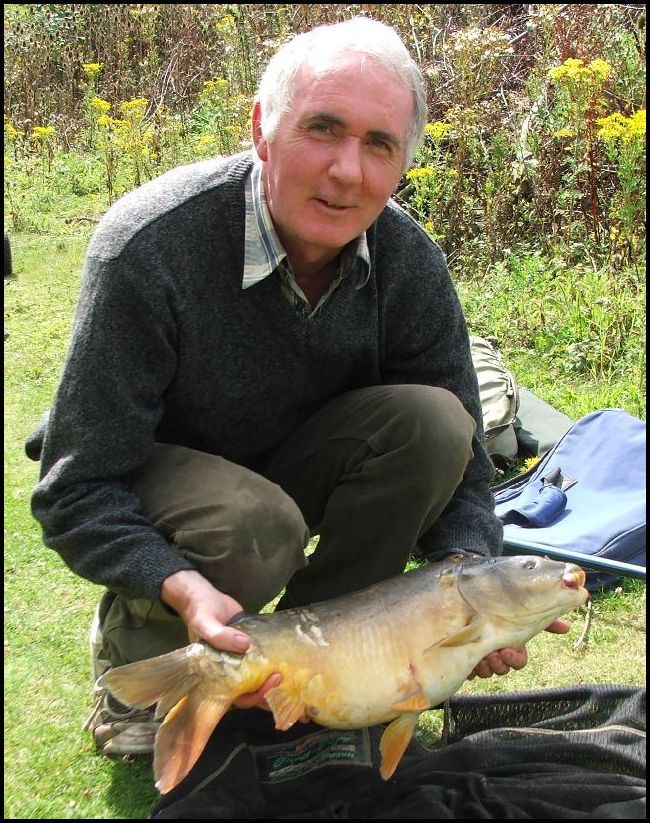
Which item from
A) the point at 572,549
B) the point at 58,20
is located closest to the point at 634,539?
the point at 572,549

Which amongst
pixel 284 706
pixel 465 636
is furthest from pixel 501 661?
pixel 284 706

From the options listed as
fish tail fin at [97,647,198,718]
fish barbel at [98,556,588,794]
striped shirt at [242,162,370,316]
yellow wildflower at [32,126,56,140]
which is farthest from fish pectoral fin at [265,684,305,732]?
yellow wildflower at [32,126,56,140]

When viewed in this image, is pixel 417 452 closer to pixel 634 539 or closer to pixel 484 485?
pixel 484 485

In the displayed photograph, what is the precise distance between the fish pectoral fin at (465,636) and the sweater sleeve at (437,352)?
1.30 feet

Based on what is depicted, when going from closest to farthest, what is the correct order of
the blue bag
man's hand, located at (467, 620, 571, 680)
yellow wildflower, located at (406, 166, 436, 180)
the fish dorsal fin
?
1. the fish dorsal fin
2. man's hand, located at (467, 620, 571, 680)
3. the blue bag
4. yellow wildflower, located at (406, 166, 436, 180)

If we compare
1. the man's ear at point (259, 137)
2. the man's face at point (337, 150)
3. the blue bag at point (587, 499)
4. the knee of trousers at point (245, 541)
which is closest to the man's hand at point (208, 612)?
the knee of trousers at point (245, 541)

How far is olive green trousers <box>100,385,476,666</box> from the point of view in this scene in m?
2.32

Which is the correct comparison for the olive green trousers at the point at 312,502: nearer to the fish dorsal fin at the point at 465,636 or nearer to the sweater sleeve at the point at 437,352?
the sweater sleeve at the point at 437,352

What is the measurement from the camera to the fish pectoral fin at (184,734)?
2010 mm

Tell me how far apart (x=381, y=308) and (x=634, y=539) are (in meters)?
1.27

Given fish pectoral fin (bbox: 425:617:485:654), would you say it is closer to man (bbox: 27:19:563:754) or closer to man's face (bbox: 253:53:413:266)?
man (bbox: 27:19:563:754)

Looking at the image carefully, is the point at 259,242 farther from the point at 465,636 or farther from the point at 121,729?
the point at 121,729

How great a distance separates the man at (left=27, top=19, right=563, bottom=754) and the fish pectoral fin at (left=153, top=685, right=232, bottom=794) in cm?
12

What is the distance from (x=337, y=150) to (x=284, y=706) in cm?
125
